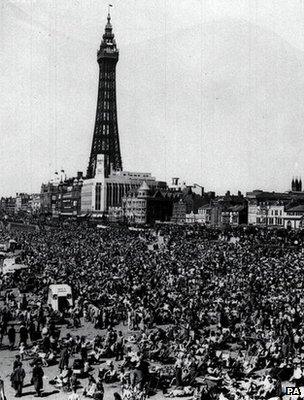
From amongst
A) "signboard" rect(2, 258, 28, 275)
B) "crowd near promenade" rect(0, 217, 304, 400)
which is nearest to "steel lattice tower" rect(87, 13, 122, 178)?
"crowd near promenade" rect(0, 217, 304, 400)

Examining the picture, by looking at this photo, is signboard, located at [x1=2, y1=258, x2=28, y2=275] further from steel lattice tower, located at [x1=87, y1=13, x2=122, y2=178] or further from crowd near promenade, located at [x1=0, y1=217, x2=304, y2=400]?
steel lattice tower, located at [x1=87, y1=13, x2=122, y2=178]

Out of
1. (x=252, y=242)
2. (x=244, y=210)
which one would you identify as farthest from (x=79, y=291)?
(x=244, y=210)

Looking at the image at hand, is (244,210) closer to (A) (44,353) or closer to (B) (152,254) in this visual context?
(B) (152,254)

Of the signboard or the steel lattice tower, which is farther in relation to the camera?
the steel lattice tower

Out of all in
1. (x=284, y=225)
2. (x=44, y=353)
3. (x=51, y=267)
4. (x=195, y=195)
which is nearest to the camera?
(x=44, y=353)

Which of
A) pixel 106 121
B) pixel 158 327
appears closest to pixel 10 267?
pixel 158 327

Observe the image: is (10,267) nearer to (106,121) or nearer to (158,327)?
(158,327)

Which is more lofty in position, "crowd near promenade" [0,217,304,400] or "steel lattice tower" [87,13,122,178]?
"steel lattice tower" [87,13,122,178]

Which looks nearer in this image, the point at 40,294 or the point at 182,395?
the point at 182,395
